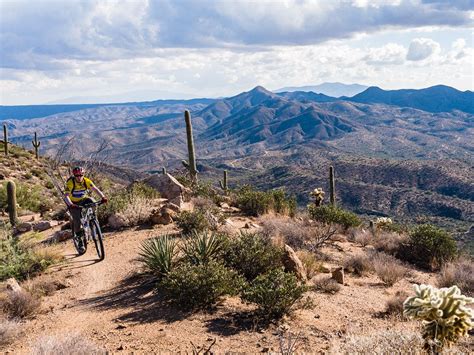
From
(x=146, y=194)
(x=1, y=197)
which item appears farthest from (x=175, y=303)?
(x=1, y=197)

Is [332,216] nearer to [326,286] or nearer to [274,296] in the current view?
[326,286]

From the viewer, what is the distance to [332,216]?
13.9 metres

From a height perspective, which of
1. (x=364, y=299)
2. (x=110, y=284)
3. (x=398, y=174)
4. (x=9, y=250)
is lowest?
(x=398, y=174)

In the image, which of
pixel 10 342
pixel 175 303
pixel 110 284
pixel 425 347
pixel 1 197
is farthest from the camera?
pixel 1 197

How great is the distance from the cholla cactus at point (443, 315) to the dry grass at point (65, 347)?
3395mm

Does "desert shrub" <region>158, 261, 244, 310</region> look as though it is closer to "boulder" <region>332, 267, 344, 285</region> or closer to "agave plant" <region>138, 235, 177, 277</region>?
"agave plant" <region>138, 235, 177, 277</region>

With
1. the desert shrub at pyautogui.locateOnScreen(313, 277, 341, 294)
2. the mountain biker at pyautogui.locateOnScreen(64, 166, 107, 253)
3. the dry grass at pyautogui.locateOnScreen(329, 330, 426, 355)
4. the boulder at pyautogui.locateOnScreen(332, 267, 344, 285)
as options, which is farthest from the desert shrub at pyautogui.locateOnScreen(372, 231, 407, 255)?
the mountain biker at pyautogui.locateOnScreen(64, 166, 107, 253)

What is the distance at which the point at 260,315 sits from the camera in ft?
20.4

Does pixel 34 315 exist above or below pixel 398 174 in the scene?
above

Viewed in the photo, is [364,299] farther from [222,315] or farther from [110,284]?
[110,284]

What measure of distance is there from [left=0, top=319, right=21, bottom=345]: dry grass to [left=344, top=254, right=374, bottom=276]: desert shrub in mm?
6461

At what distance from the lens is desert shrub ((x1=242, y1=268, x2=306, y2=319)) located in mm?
6141

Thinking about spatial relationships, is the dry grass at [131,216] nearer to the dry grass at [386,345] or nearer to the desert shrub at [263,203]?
the desert shrub at [263,203]

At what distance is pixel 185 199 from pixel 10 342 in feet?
28.7
